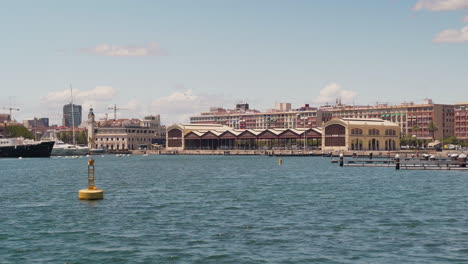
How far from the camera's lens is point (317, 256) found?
32.3 m

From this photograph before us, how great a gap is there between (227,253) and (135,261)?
463 cm

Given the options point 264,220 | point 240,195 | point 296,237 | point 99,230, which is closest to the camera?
point 296,237

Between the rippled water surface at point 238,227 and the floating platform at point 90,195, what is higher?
the floating platform at point 90,195

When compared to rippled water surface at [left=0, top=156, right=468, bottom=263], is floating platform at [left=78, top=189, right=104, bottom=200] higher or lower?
higher

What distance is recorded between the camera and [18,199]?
61.5 meters

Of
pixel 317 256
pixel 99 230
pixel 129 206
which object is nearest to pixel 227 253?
pixel 317 256

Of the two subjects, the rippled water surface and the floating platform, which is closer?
the rippled water surface

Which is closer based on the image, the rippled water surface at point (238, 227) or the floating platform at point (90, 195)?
the rippled water surface at point (238, 227)

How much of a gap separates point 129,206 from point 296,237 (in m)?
20.0

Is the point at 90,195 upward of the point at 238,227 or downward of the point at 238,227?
upward

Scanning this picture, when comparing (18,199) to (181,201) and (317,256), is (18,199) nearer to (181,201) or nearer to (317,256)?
(181,201)

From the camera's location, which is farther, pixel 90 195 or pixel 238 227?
pixel 90 195

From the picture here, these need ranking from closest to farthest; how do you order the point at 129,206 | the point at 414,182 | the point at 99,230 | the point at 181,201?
the point at 99,230, the point at 129,206, the point at 181,201, the point at 414,182

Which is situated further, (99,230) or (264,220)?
(264,220)
